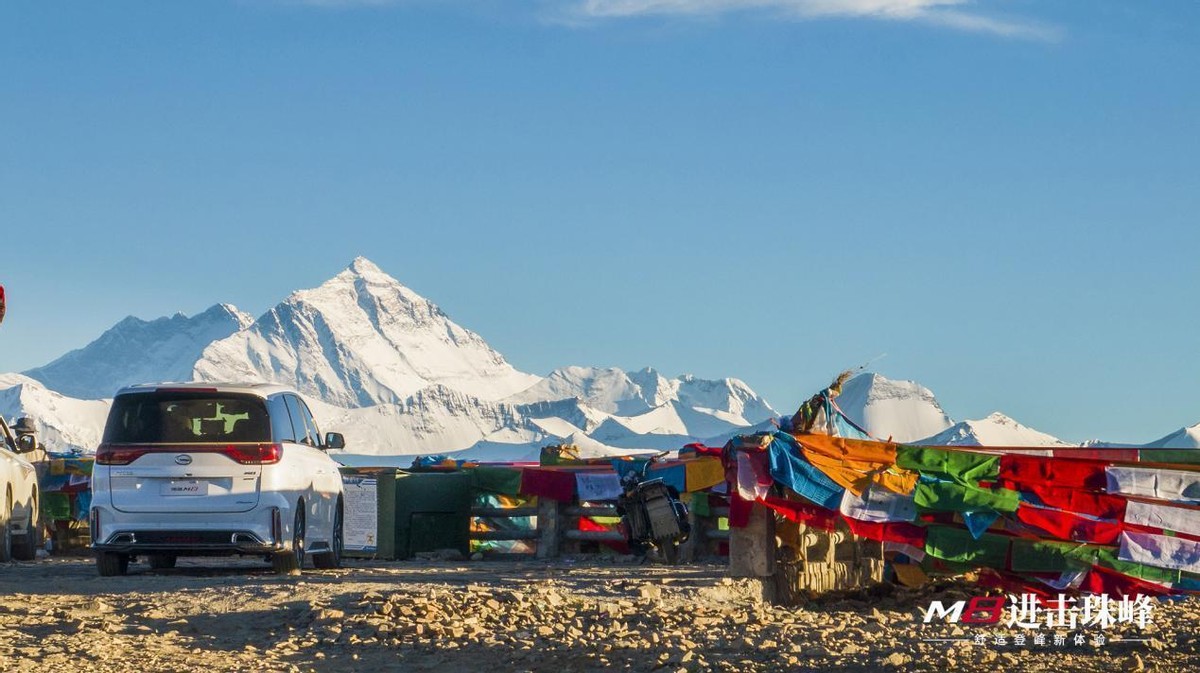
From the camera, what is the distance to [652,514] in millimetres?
17938

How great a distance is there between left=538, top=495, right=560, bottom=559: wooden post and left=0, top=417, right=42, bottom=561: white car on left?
5.93m

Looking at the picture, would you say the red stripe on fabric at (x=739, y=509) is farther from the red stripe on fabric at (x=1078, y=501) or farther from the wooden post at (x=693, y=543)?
the wooden post at (x=693, y=543)

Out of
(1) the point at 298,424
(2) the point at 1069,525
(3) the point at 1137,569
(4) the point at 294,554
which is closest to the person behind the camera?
(3) the point at 1137,569

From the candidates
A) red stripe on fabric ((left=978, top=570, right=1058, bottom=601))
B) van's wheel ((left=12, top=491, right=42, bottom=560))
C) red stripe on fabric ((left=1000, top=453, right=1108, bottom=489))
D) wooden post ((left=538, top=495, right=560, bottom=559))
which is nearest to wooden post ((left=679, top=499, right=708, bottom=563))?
wooden post ((left=538, top=495, right=560, bottom=559))

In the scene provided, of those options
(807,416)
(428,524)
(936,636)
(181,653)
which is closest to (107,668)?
(181,653)

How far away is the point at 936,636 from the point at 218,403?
312 inches

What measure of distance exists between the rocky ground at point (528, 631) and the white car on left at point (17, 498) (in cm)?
536

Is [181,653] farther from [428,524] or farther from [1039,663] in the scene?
[428,524]

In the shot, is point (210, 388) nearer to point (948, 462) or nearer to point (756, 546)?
point (756, 546)

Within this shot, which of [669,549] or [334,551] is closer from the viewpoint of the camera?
[334,551]

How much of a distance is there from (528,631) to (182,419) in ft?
20.2

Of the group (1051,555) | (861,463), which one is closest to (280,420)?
(861,463)

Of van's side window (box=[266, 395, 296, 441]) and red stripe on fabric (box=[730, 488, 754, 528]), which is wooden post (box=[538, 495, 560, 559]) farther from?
red stripe on fabric (box=[730, 488, 754, 528])

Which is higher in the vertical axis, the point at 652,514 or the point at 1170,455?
the point at 1170,455
